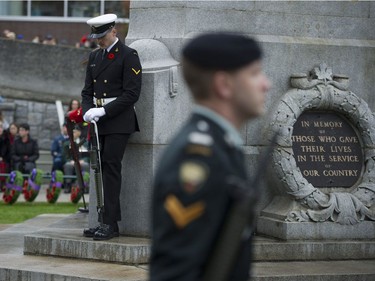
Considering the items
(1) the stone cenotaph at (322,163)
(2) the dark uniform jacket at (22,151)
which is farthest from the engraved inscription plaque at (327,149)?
(2) the dark uniform jacket at (22,151)

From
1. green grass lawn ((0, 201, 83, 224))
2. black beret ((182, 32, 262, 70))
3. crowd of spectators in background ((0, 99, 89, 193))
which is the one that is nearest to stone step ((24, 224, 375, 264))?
green grass lawn ((0, 201, 83, 224))

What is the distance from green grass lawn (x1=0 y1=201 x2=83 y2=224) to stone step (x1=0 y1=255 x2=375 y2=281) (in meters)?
6.14

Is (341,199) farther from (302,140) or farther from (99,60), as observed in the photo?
(99,60)

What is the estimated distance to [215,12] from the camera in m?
11.0

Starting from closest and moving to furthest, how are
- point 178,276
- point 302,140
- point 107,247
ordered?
point 178,276
point 107,247
point 302,140

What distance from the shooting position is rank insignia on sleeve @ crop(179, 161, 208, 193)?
416 cm

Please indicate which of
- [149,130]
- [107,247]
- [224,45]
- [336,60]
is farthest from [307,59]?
[224,45]

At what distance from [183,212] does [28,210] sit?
15093 mm

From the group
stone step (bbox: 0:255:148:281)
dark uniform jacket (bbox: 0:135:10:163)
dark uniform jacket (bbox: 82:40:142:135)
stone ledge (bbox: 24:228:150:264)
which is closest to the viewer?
stone step (bbox: 0:255:148:281)

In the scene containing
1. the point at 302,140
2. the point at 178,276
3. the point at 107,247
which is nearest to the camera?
the point at 178,276

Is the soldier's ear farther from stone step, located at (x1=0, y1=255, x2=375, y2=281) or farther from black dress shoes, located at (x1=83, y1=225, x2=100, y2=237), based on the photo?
black dress shoes, located at (x1=83, y1=225, x2=100, y2=237)

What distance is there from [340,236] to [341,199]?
1.10 ft

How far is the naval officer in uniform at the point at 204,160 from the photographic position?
4.18 meters

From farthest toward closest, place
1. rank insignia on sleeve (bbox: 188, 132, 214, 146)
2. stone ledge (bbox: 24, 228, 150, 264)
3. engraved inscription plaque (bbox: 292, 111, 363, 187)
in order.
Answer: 1. engraved inscription plaque (bbox: 292, 111, 363, 187)
2. stone ledge (bbox: 24, 228, 150, 264)
3. rank insignia on sleeve (bbox: 188, 132, 214, 146)
